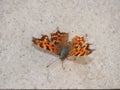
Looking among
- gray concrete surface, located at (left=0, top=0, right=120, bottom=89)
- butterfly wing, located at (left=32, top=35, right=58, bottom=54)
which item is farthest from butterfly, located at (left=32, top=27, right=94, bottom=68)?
gray concrete surface, located at (left=0, top=0, right=120, bottom=89)

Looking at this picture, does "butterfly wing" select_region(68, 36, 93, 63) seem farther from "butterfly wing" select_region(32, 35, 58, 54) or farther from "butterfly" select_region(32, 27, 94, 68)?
"butterfly wing" select_region(32, 35, 58, 54)

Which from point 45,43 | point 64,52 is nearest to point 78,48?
point 64,52

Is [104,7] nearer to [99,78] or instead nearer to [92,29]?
[92,29]

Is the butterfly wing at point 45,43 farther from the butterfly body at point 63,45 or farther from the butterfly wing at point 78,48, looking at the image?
the butterfly wing at point 78,48

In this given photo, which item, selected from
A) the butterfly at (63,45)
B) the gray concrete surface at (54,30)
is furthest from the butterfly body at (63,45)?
the gray concrete surface at (54,30)

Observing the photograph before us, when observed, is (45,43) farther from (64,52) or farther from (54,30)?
(54,30)

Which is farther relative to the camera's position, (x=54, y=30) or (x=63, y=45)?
(x=54, y=30)
